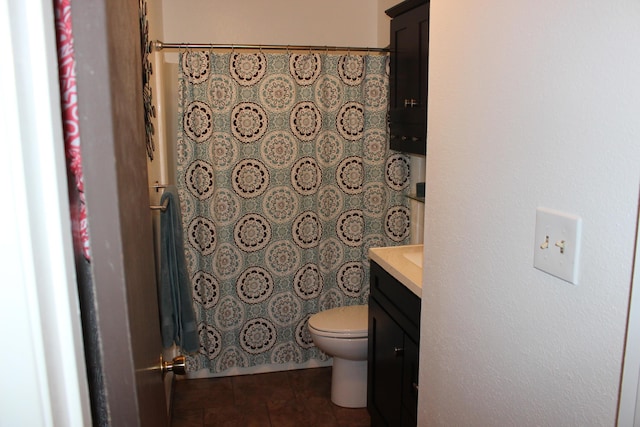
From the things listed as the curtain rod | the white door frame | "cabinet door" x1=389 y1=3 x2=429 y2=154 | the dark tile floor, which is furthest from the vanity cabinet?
the white door frame

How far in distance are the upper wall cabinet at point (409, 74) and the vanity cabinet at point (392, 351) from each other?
619mm

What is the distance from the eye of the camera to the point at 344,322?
280cm

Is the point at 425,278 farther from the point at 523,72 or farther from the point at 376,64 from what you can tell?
the point at 376,64

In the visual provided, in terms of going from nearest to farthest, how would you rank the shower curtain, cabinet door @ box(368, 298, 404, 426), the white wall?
the white wall, cabinet door @ box(368, 298, 404, 426), the shower curtain

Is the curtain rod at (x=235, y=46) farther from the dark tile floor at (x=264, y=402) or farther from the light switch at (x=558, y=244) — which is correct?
the light switch at (x=558, y=244)

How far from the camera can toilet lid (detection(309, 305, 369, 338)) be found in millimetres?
2691

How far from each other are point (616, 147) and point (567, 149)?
0.12 metres

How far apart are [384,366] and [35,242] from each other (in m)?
1.95

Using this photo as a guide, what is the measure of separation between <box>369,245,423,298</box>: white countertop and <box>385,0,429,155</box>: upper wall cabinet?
1.45ft

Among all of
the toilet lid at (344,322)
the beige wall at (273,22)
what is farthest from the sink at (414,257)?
the beige wall at (273,22)

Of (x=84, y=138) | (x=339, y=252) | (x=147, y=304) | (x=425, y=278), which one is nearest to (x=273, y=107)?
(x=339, y=252)

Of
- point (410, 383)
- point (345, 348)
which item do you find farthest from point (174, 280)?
point (410, 383)

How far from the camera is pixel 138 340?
2.42 feet

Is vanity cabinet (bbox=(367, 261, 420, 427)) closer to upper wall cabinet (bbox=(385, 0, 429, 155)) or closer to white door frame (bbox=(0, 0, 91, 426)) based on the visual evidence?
upper wall cabinet (bbox=(385, 0, 429, 155))
